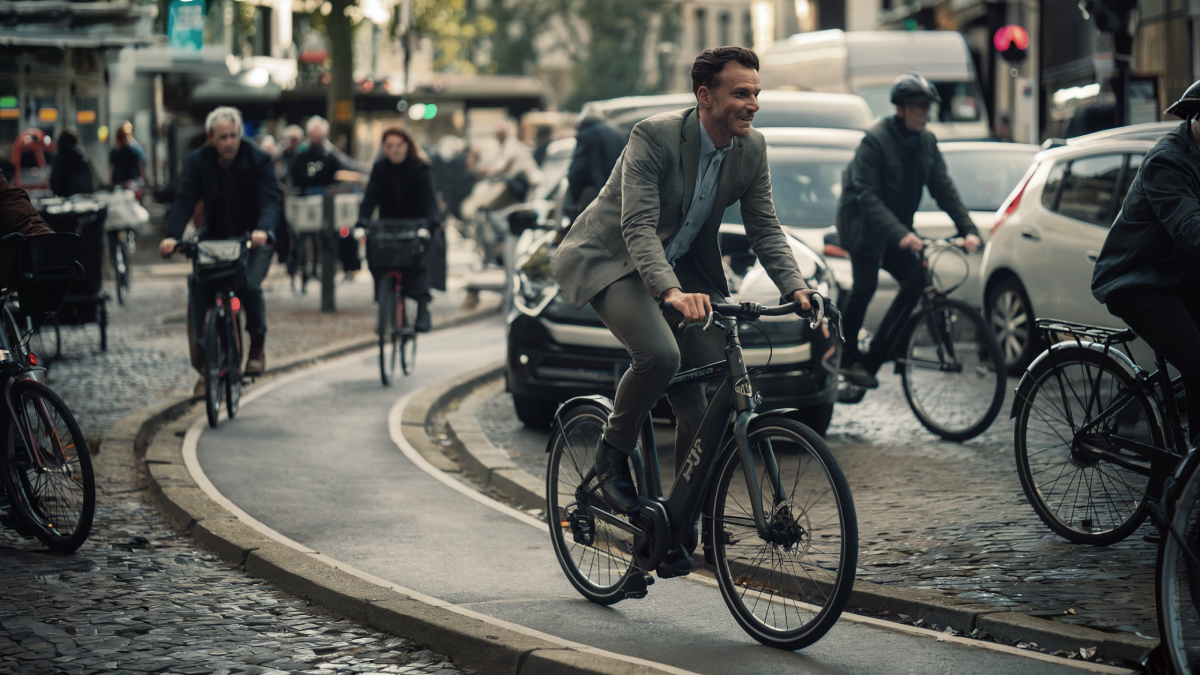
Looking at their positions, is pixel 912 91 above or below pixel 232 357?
above

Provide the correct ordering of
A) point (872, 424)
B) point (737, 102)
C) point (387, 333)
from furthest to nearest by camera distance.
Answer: point (387, 333), point (872, 424), point (737, 102)

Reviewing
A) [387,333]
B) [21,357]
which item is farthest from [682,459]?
[387,333]

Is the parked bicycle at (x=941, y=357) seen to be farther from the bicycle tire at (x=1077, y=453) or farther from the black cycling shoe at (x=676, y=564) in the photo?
the black cycling shoe at (x=676, y=564)

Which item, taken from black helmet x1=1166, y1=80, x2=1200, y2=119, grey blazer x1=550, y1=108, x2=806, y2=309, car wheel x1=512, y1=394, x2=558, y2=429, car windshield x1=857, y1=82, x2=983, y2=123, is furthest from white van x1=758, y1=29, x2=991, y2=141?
grey blazer x1=550, y1=108, x2=806, y2=309

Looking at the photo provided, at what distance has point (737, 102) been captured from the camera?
481 cm

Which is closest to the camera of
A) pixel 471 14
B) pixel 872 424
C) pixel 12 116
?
pixel 872 424

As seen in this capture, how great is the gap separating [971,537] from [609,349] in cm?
285

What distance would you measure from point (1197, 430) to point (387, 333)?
687 centimetres

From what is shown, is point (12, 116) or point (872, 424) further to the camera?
point (12, 116)

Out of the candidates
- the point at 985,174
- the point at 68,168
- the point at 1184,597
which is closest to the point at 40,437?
the point at 1184,597

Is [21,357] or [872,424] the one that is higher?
[21,357]

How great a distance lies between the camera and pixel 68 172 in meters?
18.0

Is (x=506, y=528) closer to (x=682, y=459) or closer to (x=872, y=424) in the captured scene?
(x=682, y=459)

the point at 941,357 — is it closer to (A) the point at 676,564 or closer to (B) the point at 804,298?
(A) the point at 676,564
